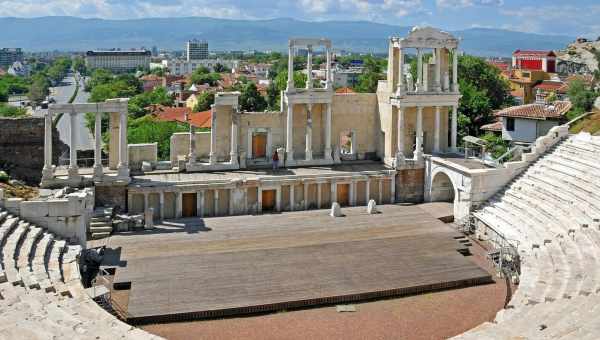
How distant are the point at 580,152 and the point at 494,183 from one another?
3.85 m

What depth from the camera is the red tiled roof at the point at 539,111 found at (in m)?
41.5

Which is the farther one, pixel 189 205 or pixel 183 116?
pixel 183 116

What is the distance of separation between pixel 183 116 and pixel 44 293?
5023 cm

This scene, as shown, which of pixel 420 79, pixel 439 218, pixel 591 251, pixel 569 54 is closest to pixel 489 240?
pixel 439 218

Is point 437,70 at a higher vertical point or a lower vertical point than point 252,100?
lower

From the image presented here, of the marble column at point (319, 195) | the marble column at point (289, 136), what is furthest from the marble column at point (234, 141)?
the marble column at point (319, 195)

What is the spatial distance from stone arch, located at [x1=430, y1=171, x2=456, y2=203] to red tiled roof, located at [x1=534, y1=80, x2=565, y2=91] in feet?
161

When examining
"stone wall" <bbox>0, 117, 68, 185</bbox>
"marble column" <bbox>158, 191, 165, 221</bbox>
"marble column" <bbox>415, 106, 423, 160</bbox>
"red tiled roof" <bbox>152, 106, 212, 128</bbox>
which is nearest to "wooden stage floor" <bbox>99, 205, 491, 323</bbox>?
"marble column" <bbox>158, 191, 165, 221</bbox>

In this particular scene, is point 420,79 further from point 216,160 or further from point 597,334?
point 597,334

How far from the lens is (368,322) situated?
18.5 meters

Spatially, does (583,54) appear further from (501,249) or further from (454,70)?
(501,249)

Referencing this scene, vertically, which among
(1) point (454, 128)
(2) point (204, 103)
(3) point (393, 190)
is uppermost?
(2) point (204, 103)

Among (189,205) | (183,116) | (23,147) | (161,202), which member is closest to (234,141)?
(189,205)

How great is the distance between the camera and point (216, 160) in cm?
3231
